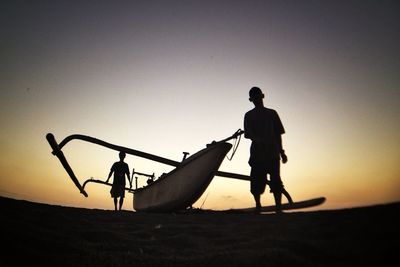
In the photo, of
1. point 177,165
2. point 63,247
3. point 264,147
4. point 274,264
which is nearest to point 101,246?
point 63,247

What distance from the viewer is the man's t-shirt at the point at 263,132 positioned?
4324 millimetres

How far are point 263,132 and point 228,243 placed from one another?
244cm

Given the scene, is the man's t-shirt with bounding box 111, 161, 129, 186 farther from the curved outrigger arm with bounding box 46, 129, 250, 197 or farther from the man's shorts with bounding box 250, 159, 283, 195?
the man's shorts with bounding box 250, 159, 283, 195

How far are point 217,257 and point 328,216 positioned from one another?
1321 millimetres

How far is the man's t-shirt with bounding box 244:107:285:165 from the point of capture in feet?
14.2

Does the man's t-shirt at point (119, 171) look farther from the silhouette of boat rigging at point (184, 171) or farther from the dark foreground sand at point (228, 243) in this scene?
the dark foreground sand at point (228, 243)

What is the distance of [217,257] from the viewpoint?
2.01 meters

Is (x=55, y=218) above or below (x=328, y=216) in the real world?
above

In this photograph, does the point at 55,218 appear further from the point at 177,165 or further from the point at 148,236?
the point at 177,165

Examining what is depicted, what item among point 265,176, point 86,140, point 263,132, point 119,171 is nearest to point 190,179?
point 265,176

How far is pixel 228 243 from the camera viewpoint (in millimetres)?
2406

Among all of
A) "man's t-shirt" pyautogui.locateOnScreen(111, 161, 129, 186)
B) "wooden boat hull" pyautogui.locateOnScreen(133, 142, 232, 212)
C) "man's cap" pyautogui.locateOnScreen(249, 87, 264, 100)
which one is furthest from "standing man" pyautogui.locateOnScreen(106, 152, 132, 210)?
"man's cap" pyautogui.locateOnScreen(249, 87, 264, 100)

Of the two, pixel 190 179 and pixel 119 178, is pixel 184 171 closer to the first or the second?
pixel 190 179

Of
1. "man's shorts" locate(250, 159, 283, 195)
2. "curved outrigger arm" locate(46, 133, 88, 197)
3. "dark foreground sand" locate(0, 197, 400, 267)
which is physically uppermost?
"curved outrigger arm" locate(46, 133, 88, 197)
